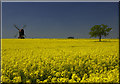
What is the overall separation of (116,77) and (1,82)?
4.39m

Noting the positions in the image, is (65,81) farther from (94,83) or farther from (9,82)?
(9,82)

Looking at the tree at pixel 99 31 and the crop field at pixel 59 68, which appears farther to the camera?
the tree at pixel 99 31

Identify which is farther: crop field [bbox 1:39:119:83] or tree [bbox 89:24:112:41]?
tree [bbox 89:24:112:41]

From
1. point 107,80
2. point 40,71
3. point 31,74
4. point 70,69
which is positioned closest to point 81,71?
point 70,69

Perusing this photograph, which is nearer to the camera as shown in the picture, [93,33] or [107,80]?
[107,80]

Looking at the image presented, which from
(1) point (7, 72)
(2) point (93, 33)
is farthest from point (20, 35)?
(1) point (7, 72)

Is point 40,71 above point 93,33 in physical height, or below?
below

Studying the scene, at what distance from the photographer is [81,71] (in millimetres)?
5625

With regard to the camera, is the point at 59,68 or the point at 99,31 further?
the point at 99,31

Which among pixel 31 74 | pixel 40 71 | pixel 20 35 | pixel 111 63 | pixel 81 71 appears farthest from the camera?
pixel 20 35

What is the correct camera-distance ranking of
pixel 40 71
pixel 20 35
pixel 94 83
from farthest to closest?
pixel 20 35 < pixel 40 71 < pixel 94 83

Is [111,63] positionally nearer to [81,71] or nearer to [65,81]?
[81,71]

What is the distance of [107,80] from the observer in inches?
167

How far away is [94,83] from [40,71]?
2463 millimetres
